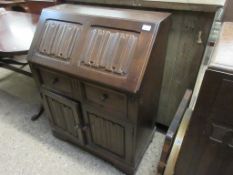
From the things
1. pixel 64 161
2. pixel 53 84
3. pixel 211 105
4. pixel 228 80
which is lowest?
pixel 64 161

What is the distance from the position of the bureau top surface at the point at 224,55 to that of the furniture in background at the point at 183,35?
1.48ft

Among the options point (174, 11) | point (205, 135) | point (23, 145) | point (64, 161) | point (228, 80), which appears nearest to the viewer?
point (228, 80)

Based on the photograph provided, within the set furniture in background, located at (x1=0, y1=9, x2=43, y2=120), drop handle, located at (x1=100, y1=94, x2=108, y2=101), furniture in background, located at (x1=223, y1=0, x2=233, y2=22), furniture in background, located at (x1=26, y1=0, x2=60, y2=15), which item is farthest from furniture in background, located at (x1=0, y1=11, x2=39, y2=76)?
furniture in background, located at (x1=223, y1=0, x2=233, y2=22)

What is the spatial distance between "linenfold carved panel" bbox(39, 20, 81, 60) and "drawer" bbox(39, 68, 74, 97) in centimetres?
13

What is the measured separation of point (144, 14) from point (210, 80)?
0.71 meters

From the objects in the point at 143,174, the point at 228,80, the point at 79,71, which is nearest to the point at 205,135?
the point at 228,80

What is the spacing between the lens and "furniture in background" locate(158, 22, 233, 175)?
550mm

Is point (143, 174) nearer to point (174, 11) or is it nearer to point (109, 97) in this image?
point (109, 97)

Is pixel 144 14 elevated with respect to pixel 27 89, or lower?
elevated

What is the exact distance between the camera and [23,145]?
5.76ft

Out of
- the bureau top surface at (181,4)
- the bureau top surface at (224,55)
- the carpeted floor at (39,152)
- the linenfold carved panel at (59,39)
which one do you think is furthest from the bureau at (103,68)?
the bureau top surface at (224,55)

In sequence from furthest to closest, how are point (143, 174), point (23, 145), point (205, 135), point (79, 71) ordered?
point (23, 145) → point (143, 174) → point (79, 71) → point (205, 135)

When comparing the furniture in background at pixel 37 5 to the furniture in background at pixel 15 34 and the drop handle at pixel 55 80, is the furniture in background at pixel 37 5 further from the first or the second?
the drop handle at pixel 55 80

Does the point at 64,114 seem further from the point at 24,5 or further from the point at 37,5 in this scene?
the point at 24,5
